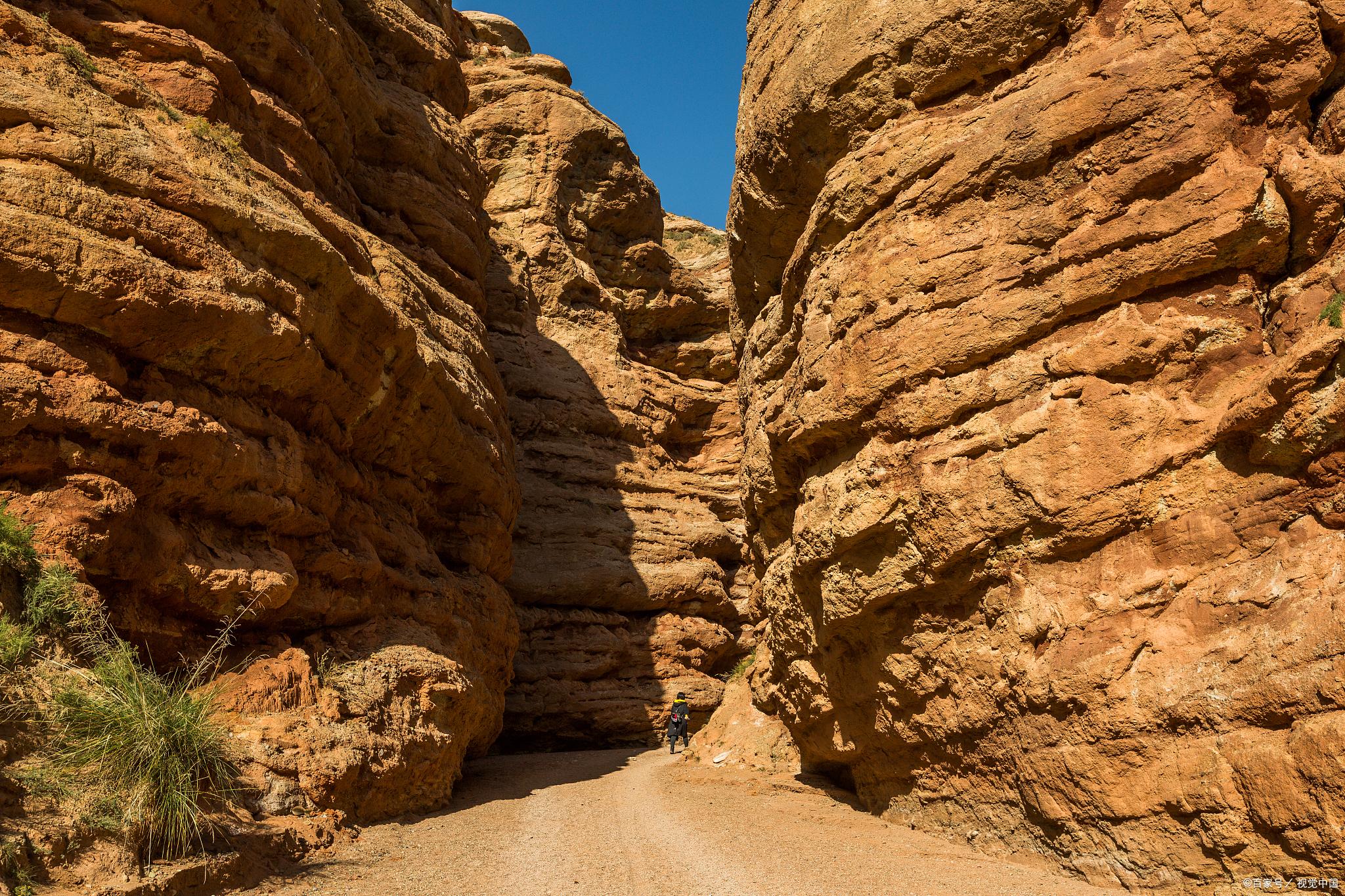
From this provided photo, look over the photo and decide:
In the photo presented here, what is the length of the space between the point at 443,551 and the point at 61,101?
10.8 metres

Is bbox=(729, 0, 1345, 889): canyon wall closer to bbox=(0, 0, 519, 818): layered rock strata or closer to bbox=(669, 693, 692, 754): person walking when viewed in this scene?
bbox=(0, 0, 519, 818): layered rock strata

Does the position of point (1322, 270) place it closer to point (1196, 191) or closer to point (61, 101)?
point (1196, 191)

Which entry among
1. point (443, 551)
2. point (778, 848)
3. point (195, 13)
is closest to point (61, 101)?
point (195, 13)

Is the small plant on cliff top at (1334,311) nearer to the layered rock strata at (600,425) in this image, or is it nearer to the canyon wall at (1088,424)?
the canyon wall at (1088,424)

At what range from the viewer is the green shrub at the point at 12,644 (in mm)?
6980

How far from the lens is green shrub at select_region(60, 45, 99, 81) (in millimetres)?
10008

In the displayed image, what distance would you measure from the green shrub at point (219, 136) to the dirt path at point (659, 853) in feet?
34.0

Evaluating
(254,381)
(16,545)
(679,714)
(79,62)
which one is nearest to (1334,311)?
(254,381)

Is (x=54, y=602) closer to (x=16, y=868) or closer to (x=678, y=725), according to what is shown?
(x=16, y=868)

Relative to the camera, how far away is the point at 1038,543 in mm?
8938

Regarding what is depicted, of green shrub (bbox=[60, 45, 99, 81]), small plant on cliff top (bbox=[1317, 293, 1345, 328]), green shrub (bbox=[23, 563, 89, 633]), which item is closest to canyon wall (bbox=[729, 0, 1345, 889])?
small plant on cliff top (bbox=[1317, 293, 1345, 328])

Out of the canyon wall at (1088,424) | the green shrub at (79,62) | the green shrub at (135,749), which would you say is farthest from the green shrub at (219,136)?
the canyon wall at (1088,424)

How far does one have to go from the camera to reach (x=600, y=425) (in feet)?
94.7

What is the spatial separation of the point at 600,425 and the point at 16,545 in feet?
70.8
